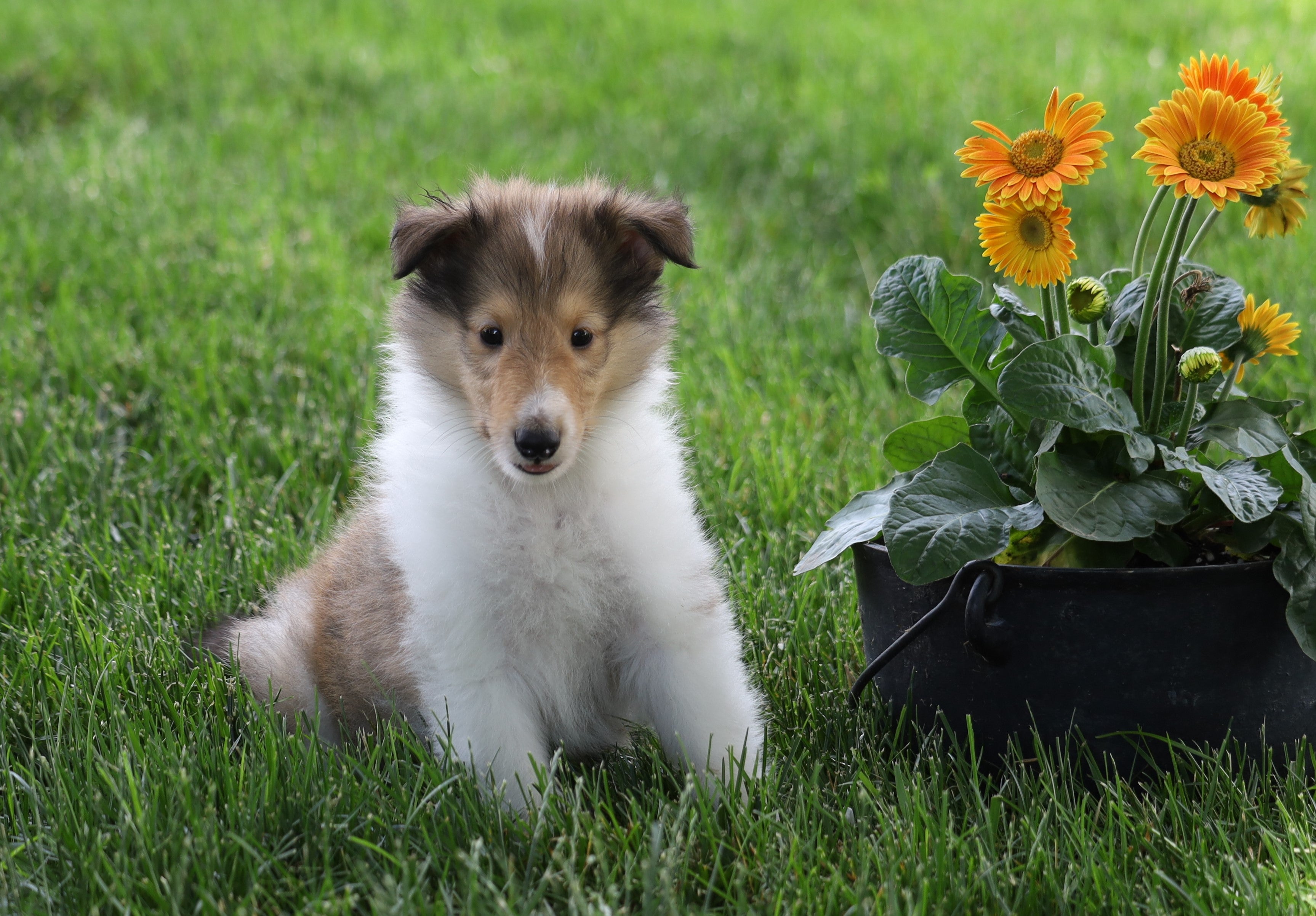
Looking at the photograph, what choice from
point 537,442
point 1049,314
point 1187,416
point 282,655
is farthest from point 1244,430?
point 282,655

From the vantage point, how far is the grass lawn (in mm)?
2234

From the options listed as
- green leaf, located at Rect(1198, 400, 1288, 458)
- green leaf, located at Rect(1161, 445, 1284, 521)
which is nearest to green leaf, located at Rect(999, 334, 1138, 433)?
green leaf, located at Rect(1161, 445, 1284, 521)

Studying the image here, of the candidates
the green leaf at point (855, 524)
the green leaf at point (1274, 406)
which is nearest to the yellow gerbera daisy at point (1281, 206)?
the green leaf at point (1274, 406)

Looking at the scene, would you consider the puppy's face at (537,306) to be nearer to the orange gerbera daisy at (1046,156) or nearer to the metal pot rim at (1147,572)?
the orange gerbera daisy at (1046,156)

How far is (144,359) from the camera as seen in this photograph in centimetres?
501

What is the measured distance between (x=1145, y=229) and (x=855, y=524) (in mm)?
867

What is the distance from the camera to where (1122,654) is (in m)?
2.42

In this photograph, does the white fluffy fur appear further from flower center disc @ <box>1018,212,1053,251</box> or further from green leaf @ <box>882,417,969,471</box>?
flower center disc @ <box>1018,212,1053,251</box>

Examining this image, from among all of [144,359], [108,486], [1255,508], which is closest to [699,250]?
[144,359]

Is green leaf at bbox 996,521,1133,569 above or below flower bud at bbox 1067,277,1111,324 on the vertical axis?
below

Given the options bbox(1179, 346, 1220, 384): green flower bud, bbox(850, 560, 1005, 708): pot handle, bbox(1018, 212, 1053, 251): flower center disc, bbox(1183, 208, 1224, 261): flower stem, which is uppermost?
bbox(1018, 212, 1053, 251): flower center disc

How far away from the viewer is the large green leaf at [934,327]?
106 inches

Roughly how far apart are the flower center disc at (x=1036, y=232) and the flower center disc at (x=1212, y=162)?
11.2 inches

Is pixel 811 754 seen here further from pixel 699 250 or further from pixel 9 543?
pixel 699 250
